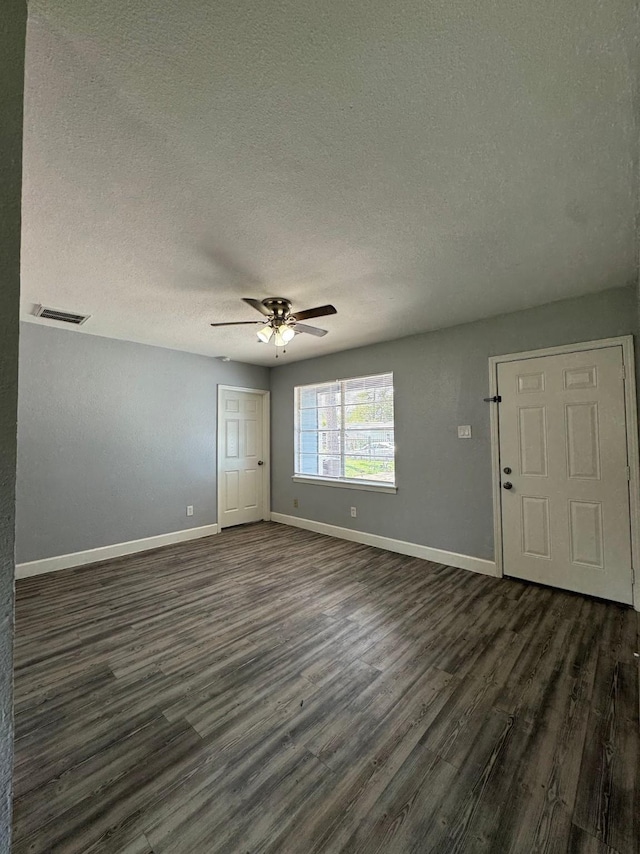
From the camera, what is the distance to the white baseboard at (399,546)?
3.29m

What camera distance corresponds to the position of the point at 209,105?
3.80ft

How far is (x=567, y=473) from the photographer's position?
285 cm

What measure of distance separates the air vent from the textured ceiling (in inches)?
21.8

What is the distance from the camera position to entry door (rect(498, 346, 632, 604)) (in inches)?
104

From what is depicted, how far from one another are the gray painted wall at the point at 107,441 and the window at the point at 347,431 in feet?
4.55

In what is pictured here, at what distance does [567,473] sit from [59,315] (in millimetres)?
4808

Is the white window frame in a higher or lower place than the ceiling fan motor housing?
lower

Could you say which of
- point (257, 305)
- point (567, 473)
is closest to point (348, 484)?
point (567, 473)

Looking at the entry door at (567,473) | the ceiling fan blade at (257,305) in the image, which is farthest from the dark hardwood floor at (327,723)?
the ceiling fan blade at (257,305)

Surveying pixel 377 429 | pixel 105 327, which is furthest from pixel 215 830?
pixel 105 327

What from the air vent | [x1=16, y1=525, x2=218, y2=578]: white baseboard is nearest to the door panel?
[x1=16, y1=525, x2=218, y2=578]: white baseboard

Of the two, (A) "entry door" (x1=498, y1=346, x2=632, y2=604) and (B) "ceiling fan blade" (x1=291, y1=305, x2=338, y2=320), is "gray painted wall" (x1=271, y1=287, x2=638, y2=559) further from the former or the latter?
(B) "ceiling fan blade" (x1=291, y1=305, x2=338, y2=320)

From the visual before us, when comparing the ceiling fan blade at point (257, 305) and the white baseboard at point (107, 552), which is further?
the white baseboard at point (107, 552)

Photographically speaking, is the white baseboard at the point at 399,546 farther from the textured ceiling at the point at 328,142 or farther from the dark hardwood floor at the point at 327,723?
the textured ceiling at the point at 328,142
